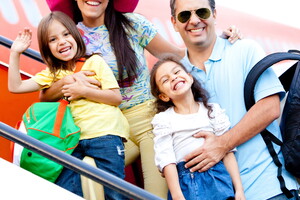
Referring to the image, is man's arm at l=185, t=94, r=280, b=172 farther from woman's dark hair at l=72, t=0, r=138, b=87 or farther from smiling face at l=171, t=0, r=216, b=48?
woman's dark hair at l=72, t=0, r=138, b=87

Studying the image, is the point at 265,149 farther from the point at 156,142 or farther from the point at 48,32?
the point at 48,32

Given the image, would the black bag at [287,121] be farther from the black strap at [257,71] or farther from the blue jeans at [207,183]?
the blue jeans at [207,183]

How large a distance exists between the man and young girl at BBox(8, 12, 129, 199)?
1.35 ft

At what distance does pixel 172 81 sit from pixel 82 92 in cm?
48

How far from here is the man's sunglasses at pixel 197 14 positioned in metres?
3.29

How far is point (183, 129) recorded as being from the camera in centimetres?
302

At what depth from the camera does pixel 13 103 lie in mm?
4535

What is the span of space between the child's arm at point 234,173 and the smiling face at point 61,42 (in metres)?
1.03

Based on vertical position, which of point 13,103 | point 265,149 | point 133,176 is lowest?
point 133,176

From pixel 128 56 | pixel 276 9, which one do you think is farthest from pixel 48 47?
pixel 276 9

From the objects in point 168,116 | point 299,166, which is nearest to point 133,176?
point 168,116

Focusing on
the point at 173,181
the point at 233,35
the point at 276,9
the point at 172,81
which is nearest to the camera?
the point at 173,181

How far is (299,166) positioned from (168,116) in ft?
2.34

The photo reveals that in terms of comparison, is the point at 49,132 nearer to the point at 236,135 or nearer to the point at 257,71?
the point at 236,135
